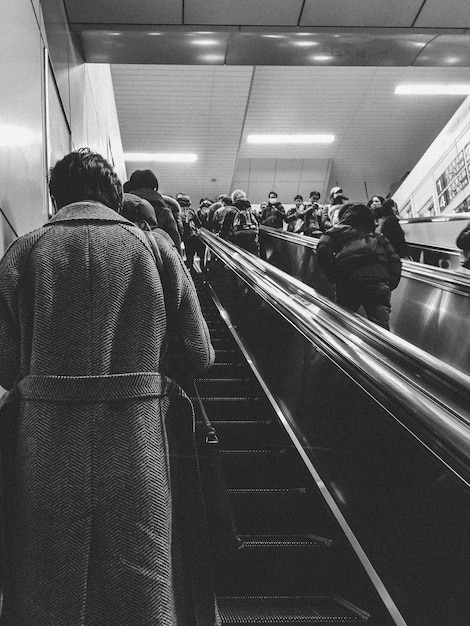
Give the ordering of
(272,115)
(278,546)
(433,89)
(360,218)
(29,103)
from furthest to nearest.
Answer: (272,115) → (433,89) → (360,218) → (29,103) → (278,546)

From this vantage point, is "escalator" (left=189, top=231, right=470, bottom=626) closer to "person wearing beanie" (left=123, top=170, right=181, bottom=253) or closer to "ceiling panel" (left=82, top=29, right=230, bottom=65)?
"person wearing beanie" (left=123, top=170, right=181, bottom=253)

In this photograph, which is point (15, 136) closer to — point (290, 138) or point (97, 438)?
point (97, 438)

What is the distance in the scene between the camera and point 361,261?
4.04m

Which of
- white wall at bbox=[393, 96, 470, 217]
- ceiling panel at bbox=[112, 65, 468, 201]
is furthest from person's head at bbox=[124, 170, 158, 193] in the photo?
white wall at bbox=[393, 96, 470, 217]

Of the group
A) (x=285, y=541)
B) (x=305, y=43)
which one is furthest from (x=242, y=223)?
(x=285, y=541)

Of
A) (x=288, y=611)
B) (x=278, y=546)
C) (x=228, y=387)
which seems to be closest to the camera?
(x=288, y=611)

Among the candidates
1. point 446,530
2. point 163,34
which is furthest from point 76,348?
point 163,34

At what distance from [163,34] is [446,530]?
605 cm

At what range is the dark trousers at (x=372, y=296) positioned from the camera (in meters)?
4.08

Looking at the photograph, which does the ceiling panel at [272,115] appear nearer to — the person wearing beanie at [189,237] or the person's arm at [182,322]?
the person wearing beanie at [189,237]

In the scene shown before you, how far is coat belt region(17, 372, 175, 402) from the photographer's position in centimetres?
118

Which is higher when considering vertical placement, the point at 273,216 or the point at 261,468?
the point at 273,216

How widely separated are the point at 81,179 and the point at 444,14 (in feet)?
20.6

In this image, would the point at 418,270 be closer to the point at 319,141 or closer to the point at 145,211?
the point at 145,211
